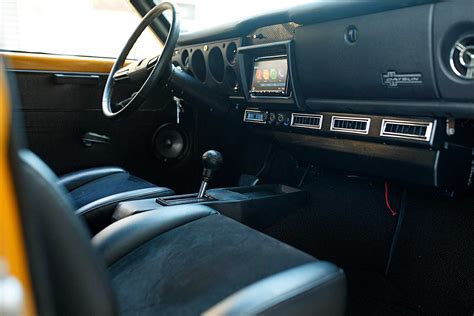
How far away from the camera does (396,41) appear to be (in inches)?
46.3

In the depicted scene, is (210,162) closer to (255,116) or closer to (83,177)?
(255,116)

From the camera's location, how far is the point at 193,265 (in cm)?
94

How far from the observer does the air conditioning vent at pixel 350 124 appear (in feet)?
4.66

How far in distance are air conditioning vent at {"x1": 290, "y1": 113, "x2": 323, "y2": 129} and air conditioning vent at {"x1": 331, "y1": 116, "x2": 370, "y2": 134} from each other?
2.6 inches

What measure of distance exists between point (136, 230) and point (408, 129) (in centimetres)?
76

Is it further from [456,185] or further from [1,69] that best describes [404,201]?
[1,69]

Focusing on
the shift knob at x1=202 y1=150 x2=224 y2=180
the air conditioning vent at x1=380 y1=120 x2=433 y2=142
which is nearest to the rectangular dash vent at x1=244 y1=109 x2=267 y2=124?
the shift knob at x1=202 y1=150 x2=224 y2=180

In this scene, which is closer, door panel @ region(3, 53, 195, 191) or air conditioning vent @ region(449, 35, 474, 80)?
air conditioning vent @ region(449, 35, 474, 80)

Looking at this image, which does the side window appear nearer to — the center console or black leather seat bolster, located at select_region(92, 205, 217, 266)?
the center console

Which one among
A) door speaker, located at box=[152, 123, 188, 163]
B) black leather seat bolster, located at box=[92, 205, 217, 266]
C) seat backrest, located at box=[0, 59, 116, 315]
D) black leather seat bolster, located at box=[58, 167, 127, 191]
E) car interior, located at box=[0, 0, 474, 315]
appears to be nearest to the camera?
seat backrest, located at box=[0, 59, 116, 315]

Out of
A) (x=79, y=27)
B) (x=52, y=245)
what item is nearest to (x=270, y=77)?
(x=79, y=27)

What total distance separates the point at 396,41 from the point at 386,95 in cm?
16

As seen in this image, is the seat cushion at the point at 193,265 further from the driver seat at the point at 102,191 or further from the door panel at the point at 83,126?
the door panel at the point at 83,126

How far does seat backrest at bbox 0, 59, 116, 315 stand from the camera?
427 millimetres
